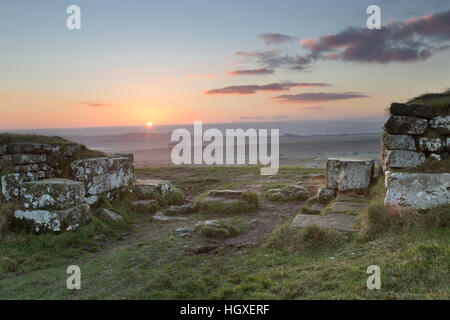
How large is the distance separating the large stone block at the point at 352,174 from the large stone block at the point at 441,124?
2.31 meters

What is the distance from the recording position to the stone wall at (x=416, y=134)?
6770 millimetres

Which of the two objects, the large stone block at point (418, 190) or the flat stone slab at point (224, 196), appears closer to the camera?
the large stone block at point (418, 190)

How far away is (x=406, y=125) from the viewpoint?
6996 mm

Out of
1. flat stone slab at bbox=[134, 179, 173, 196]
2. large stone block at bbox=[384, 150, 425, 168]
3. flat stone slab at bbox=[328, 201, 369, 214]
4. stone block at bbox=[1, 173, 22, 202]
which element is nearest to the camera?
large stone block at bbox=[384, 150, 425, 168]

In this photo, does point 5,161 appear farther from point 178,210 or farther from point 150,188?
point 178,210

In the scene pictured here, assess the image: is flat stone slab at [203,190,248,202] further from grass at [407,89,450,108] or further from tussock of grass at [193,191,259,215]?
grass at [407,89,450,108]

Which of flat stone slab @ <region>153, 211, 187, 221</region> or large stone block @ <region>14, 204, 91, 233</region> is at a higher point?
large stone block @ <region>14, 204, 91, 233</region>

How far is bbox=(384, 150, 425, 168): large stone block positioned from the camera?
689 cm

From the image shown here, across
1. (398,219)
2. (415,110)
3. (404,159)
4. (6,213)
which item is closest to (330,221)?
(398,219)

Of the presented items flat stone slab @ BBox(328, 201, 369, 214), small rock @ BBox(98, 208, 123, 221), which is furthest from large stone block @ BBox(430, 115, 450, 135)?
small rock @ BBox(98, 208, 123, 221)

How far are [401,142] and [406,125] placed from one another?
1.22 ft

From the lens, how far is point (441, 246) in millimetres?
4609

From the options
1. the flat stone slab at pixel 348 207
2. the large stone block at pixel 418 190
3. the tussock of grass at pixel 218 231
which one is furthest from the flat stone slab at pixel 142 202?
the large stone block at pixel 418 190

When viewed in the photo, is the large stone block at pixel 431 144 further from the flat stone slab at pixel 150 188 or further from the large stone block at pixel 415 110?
the flat stone slab at pixel 150 188
